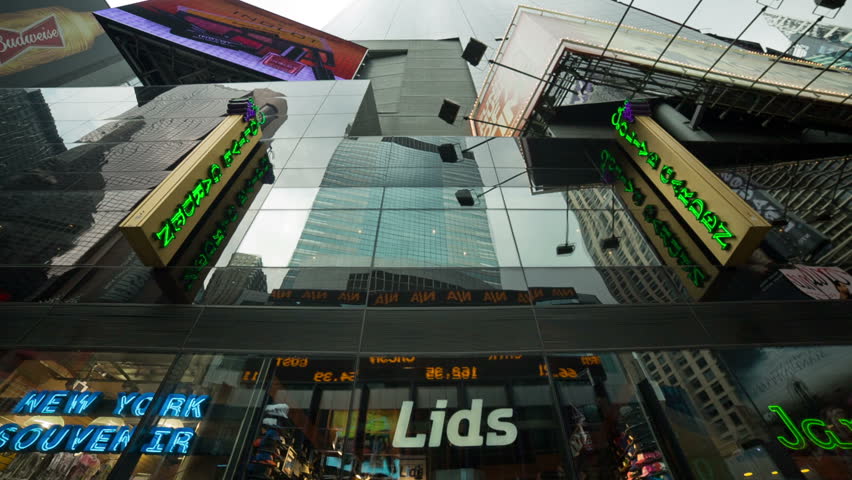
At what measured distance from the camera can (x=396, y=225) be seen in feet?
31.5

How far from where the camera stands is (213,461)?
5.41 metres

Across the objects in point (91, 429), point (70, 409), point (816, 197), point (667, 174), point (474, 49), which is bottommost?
point (91, 429)

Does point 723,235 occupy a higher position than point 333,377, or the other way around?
point 723,235

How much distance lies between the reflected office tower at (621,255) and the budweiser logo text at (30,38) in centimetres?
4748

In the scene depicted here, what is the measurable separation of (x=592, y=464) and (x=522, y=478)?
3.43ft

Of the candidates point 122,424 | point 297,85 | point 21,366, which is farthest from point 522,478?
point 297,85

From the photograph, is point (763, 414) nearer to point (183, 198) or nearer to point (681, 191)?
point (681, 191)

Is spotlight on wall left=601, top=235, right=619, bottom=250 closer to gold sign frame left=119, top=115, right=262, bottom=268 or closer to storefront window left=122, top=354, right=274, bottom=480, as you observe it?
storefront window left=122, top=354, right=274, bottom=480

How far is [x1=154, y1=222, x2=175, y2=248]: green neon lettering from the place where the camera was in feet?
25.1

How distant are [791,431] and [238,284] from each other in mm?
10176

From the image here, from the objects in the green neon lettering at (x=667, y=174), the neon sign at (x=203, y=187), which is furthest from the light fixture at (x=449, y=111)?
the neon sign at (x=203, y=187)

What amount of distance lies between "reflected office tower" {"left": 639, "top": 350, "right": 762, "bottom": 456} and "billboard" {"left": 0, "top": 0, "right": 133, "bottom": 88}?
49.8 meters

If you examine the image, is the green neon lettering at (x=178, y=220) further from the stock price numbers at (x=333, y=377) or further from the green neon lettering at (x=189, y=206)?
the stock price numbers at (x=333, y=377)

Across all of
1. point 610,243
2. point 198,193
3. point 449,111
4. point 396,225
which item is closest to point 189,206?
point 198,193
